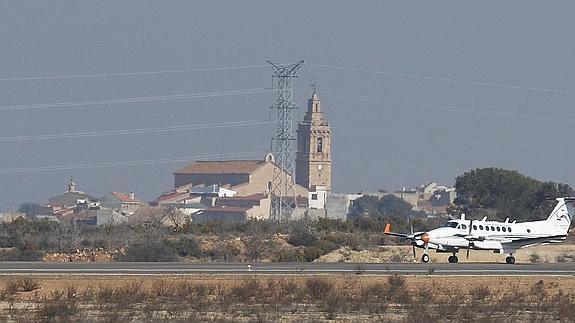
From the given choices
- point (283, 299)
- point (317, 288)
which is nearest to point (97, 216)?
point (317, 288)

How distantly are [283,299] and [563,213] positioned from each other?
1523 inches

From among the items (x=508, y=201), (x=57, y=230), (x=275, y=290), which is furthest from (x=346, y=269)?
(x=508, y=201)

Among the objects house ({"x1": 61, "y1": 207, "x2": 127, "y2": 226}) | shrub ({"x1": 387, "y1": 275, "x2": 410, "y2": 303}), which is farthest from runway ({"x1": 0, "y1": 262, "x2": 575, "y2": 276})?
house ({"x1": 61, "y1": 207, "x2": 127, "y2": 226})

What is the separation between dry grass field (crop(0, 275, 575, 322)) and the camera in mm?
34000

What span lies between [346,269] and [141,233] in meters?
33.3

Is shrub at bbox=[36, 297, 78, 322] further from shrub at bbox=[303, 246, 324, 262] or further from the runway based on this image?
shrub at bbox=[303, 246, 324, 262]

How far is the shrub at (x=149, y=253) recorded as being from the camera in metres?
67.7

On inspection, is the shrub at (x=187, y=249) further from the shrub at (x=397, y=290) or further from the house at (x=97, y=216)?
the house at (x=97, y=216)

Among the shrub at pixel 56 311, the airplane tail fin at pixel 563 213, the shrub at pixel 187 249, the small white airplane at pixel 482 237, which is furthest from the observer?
the airplane tail fin at pixel 563 213

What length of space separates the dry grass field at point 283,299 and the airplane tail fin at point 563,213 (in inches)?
1003

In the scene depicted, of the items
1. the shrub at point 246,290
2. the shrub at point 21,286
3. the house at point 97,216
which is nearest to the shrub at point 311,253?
the shrub at point 246,290

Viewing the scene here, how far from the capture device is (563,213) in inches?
2918

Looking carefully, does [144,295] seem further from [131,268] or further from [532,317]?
[131,268]

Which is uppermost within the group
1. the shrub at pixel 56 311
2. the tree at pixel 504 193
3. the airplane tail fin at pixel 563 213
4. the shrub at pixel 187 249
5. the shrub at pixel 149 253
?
the tree at pixel 504 193
